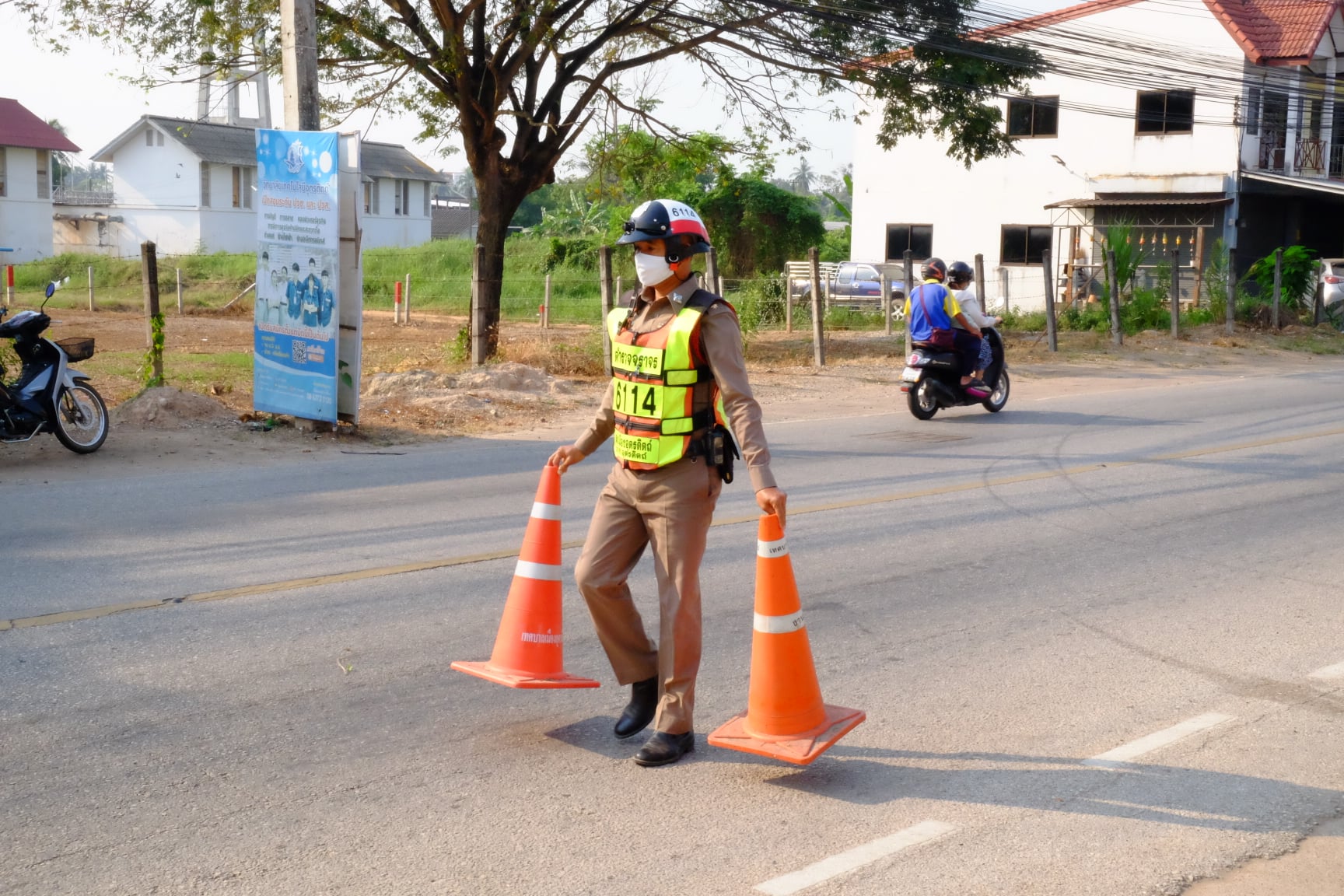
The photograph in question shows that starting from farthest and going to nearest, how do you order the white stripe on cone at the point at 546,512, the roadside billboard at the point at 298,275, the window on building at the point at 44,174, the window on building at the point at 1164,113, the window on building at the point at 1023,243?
the window on building at the point at 44,174 → the window on building at the point at 1023,243 → the window on building at the point at 1164,113 → the roadside billboard at the point at 298,275 → the white stripe on cone at the point at 546,512

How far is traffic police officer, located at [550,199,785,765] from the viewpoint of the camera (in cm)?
445

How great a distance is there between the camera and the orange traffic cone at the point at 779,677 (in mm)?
4414

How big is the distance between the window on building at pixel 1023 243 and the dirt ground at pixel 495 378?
337 inches

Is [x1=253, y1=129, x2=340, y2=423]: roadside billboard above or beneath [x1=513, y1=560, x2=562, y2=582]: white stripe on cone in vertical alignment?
above

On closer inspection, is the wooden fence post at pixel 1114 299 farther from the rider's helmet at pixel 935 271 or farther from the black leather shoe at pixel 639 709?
the black leather shoe at pixel 639 709

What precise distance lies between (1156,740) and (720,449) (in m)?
1.98

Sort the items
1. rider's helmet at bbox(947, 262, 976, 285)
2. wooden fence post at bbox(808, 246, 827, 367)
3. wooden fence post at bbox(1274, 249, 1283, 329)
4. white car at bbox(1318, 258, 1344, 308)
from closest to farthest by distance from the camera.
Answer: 1. rider's helmet at bbox(947, 262, 976, 285)
2. wooden fence post at bbox(808, 246, 827, 367)
3. wooden fence post at bbox(1274, 249, 1283, 329)
4. white car at bbox(1318, 258, 1344, 308)

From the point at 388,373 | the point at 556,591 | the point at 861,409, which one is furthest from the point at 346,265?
the point at 556,591

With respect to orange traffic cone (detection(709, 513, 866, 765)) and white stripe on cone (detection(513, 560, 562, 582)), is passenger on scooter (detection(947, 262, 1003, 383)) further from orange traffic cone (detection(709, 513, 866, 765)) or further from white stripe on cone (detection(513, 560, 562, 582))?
orange traffic cone (detection(709, 513, 866, 765))

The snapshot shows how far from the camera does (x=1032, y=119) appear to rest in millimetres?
35531

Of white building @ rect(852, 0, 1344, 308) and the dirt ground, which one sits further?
white building @ rect(852, 0, 1344, 308)

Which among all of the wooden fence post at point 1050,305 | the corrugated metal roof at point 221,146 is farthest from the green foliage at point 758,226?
the wooden fence post at point 1050,305

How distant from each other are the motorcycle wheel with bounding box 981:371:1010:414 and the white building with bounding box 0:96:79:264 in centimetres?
4530

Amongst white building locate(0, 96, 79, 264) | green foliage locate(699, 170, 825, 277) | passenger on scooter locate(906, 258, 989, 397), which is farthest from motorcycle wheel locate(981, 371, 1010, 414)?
white building locate(0, 96, 79, 264)
